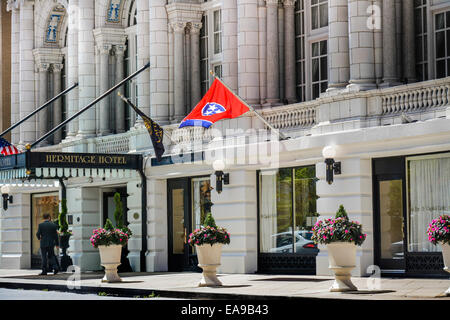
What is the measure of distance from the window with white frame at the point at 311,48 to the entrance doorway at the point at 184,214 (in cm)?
470

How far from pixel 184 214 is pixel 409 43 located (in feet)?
34.9

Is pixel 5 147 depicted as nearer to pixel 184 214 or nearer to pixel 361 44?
pixel 184 214

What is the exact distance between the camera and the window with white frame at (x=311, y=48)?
3167 centimetres

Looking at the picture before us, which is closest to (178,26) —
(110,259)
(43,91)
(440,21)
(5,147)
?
(5,147)

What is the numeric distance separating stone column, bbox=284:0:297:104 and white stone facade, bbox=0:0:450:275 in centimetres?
5

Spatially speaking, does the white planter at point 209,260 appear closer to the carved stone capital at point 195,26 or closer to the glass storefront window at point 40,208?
the carved stone capital at point 195,26

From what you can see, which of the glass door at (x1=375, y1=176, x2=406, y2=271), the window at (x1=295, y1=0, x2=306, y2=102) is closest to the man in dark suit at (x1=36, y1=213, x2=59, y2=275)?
the window at (x1=295, y1=0, x2=306, y2=102)

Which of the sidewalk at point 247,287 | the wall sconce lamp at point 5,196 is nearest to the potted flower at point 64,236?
the wall sconce lamp at point 5,196

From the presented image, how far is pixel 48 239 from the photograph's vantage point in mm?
35500

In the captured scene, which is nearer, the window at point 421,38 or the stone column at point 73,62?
the window at point 421,38

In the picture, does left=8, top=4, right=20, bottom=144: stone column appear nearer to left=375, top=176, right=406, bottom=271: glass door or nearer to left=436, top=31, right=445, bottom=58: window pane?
left=375, top=176, right=406, bottom=271: glass door

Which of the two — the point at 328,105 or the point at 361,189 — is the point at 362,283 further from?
the point at 328,105

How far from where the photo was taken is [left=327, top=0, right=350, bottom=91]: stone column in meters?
28.9
